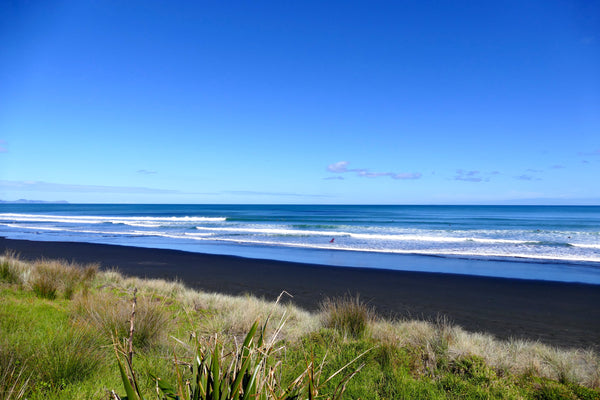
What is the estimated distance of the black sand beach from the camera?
821 cm

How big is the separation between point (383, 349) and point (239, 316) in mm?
2629

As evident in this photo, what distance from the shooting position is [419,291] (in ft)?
37.4

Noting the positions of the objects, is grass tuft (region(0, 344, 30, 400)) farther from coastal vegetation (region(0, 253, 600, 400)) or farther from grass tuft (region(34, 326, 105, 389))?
grass tuft (region(34, 326, 105, 389))

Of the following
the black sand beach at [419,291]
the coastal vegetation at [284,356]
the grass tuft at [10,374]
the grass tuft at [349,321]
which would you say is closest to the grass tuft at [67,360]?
the coastal vegetation at [284,356]

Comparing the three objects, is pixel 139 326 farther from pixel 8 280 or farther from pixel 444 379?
pixel 8 280

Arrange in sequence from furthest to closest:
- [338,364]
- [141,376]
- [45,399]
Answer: [338,364]
[141,376]
[45,399]

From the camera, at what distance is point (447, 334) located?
217 inches

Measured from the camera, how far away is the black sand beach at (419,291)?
821cm

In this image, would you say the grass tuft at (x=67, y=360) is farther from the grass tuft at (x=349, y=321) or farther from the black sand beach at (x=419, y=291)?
the black sand beach at (x=419, y=291)

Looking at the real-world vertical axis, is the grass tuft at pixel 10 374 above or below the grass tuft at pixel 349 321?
above

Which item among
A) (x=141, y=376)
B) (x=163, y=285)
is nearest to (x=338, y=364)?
(x=141, y=376)

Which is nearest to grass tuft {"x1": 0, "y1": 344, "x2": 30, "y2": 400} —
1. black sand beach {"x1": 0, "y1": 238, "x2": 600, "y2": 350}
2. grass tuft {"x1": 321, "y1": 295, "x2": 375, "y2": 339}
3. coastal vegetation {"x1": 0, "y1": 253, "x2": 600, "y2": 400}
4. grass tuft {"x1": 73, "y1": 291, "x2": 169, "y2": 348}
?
coastal vegetation {"x1": 0, "y1": 253, "x2": 600, "y2": 400}

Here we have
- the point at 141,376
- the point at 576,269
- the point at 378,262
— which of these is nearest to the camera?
the point at 141,376

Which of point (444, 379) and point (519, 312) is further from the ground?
point (444, 379)
